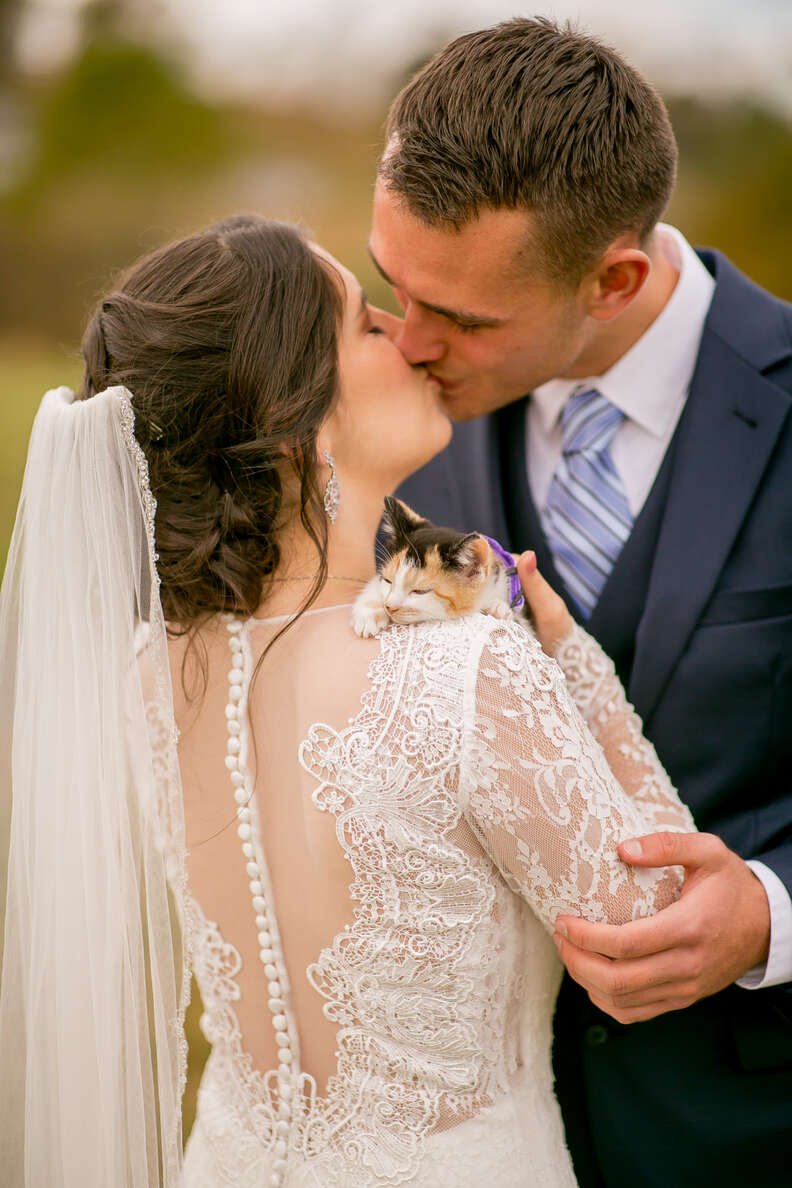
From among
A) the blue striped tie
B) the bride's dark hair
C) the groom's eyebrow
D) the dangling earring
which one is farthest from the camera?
the blue striped tie

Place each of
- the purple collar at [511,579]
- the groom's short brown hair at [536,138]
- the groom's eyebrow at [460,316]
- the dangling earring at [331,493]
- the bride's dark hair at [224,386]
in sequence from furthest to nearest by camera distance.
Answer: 1. the groom's eyebrow at [460,316]
2. the groom's short brown hair at [536,138]
3. the purple collar at [511,579]
4. the dangling earring at [331,493]
5. the bride's dark hair at [224,386]

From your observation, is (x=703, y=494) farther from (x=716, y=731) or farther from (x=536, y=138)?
(x=536, y=138)

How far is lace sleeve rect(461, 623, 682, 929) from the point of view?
1497 mm

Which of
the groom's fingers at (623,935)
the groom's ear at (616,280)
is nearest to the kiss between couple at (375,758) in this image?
the groom's fingers at (623,935)

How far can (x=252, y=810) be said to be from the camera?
5.43 feet

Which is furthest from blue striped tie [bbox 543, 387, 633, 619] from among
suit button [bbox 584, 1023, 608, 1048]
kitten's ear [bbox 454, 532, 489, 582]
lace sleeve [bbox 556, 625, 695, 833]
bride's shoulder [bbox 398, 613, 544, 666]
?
suit button [bbox 584, 1023, 608, 1048]

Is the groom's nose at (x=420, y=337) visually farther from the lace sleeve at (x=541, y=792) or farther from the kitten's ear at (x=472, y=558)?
the lace sleeve at (x=541, y=792)

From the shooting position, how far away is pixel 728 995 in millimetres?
2059

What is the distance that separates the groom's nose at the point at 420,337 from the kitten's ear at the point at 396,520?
34 cm

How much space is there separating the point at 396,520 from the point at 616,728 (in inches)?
24.0

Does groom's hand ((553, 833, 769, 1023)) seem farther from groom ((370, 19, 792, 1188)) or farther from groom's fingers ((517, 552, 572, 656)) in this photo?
groom's fingers ((517, 552, 572, 656))

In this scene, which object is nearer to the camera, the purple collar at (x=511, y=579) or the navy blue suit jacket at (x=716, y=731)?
the purple collar at (x=511, y=579)

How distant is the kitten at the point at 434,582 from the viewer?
1688 millimetres

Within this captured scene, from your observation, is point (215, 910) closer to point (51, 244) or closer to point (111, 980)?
point (111, 980)
